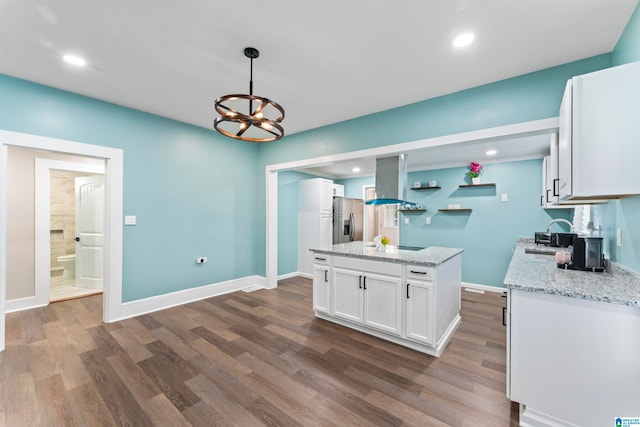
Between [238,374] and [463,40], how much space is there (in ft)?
10.7

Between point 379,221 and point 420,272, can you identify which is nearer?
point 420,272

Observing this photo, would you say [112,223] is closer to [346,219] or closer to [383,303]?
[383,303]

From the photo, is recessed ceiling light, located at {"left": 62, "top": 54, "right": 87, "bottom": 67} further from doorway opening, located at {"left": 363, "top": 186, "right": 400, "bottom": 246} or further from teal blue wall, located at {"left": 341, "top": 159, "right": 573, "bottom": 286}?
doorway opening, located at {"left": 363, "top": 186, "right": 400, "bottom": 246}

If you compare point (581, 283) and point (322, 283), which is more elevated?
point (581, 283)

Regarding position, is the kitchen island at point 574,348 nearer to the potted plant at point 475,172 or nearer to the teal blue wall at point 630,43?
the teal blue wall at point 630,43

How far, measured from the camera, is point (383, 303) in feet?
9.02

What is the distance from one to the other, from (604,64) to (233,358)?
4.16 m

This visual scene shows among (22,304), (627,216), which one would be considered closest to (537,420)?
(627,216)

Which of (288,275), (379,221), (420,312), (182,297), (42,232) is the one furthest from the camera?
(379,221)

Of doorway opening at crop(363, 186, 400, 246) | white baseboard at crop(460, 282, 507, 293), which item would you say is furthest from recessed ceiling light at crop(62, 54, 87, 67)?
white baseboard at crop(460, 282, 507, 293)

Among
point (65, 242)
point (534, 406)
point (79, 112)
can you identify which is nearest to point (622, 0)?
point (534, 406)

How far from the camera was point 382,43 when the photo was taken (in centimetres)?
211

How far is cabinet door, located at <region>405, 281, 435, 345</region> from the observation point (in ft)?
8.02

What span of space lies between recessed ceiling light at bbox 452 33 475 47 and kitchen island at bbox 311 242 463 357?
73.3 inches
